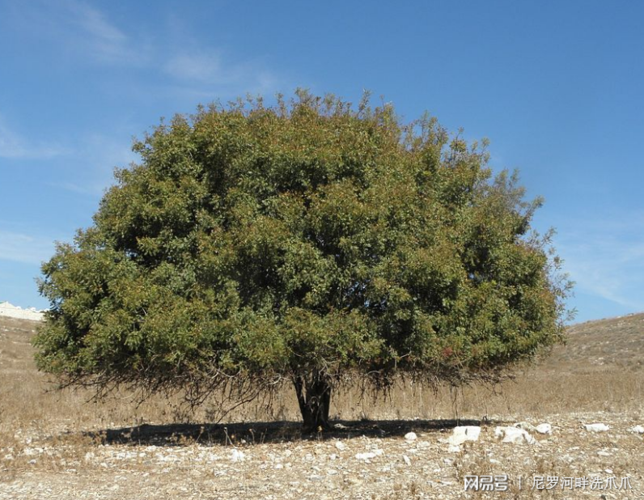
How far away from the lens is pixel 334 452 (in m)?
13.4

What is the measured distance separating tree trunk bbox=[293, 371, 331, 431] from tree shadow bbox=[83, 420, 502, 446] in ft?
0.86

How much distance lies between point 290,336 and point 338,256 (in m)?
2.16

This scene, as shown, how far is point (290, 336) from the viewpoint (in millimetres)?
12938

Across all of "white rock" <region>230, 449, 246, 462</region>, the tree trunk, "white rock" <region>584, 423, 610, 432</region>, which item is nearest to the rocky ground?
"white rock" <region>230, 449, 246, 462</region>

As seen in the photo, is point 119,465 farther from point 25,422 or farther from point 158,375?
point 25,422

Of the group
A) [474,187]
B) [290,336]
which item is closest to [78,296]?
[290,336]

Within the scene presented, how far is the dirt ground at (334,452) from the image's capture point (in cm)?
1030

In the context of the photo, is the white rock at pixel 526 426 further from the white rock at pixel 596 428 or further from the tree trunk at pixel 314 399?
the tree trunk at pixel 314 399

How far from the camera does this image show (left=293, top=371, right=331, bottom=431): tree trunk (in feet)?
50.8

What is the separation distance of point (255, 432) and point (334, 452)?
4747 mm

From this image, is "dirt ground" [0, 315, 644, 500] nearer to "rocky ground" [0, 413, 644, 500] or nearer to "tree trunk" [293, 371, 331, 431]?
"rocky ground" [0, 413, 644, 500]

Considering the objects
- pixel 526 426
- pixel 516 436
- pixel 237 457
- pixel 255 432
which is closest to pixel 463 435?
pixel 516 436

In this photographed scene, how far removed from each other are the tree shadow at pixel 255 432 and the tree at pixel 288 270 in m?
1.01
